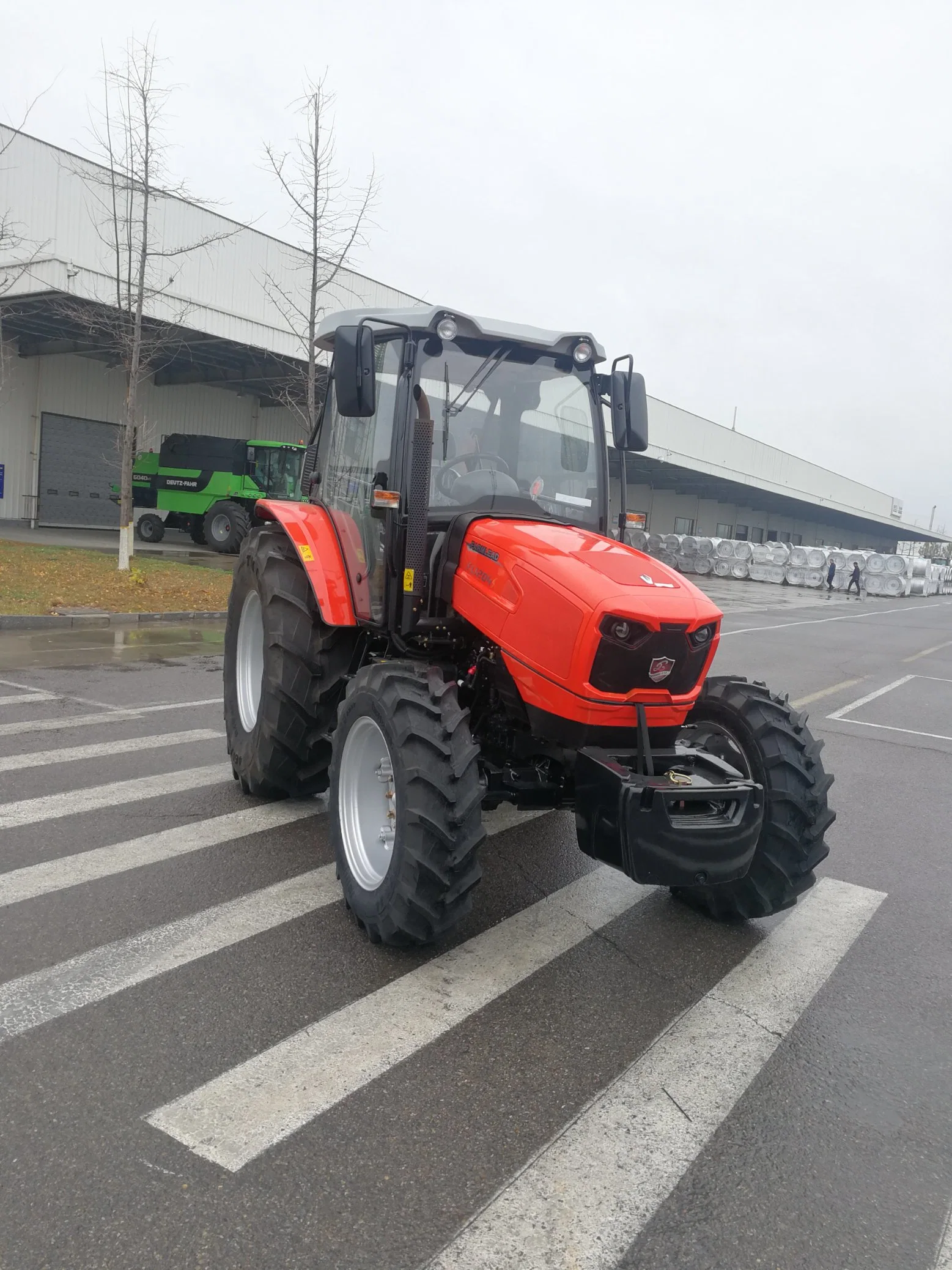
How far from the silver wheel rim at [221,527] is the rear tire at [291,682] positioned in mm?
20127

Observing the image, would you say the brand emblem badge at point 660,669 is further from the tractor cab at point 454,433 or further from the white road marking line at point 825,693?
the white road marking line at point 825,693

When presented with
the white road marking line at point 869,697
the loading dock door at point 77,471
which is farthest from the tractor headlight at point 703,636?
the loading dock door at point 77,471

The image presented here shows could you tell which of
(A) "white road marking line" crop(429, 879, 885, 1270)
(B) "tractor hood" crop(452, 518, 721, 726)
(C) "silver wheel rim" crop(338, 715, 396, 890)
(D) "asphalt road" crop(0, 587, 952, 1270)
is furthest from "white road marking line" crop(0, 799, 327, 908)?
(A) "white road marking line" crop(429, 879, 885, 1270)

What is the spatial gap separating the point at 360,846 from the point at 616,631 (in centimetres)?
154

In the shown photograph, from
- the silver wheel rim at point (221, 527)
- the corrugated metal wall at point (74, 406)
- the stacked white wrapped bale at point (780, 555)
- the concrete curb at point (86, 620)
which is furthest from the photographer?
the stacked white wrapped bale at point (780, 555)

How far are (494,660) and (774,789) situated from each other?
1.34 m

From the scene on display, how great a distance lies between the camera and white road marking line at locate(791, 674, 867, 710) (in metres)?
11.6

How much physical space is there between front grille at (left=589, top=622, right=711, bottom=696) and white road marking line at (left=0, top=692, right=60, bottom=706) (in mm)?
5962

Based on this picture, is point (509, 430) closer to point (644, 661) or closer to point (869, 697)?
point (644, 661)

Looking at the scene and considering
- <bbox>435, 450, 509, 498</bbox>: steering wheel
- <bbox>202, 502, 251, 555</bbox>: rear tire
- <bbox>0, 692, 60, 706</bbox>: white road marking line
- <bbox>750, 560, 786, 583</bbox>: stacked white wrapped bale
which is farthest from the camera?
<bbox>750, 560, 786, 583</bbox>: stacked white wrapped bale

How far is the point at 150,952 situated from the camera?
3889 millimetres

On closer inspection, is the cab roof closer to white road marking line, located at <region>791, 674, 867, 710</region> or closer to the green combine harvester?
white road marking line, located at <region>791, 674, 867, 710</region>

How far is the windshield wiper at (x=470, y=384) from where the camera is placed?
4.61 meters

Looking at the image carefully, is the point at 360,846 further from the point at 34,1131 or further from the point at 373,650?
the point at 34,1131
